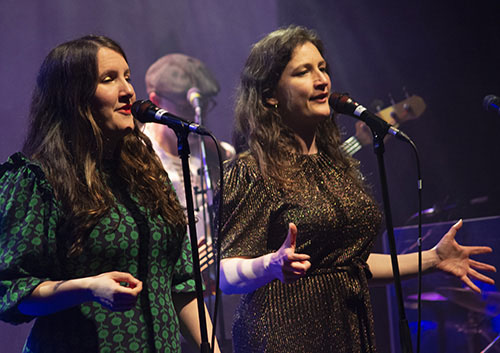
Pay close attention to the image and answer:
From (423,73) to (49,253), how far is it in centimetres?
382

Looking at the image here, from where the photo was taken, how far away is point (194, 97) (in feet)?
13.0

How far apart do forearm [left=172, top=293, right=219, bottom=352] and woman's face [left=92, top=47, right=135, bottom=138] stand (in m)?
0.57

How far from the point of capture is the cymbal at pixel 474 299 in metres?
2.74

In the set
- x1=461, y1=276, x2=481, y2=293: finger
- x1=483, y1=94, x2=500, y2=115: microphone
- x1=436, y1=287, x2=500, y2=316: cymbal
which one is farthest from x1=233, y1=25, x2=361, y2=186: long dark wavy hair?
x1=436, y1=287, x2=500, y2=316: cymbal

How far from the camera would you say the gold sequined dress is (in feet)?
6.09

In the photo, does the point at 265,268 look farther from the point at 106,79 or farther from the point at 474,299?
the point at 474,299

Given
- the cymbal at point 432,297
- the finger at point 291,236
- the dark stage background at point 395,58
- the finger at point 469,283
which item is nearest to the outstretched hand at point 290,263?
the finger at point 291,236

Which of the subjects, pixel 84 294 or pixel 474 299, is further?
pixel 474 299

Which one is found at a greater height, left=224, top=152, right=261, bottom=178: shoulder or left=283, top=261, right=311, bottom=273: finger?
left=224, top=152, right=261, bottom=178: shoulder

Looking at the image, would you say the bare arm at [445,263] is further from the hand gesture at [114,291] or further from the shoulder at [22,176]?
the shoulder at [22,176]

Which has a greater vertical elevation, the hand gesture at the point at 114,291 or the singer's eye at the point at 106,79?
the singer's eye at the point at 106,79

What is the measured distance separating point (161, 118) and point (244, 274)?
0.62 meters

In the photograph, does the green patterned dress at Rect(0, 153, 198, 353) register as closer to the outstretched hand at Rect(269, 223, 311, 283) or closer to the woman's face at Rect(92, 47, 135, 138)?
the woman's face at Rect(92, 47, 135, 138)

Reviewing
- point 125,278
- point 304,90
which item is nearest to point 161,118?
point 125,278
